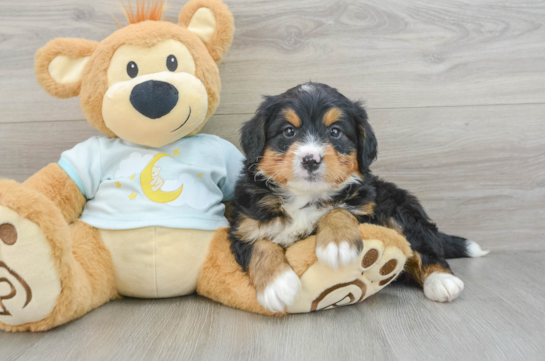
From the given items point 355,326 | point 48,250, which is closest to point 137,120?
point 48,250

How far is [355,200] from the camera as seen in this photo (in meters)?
1.65

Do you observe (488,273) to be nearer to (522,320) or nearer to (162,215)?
(522,320)

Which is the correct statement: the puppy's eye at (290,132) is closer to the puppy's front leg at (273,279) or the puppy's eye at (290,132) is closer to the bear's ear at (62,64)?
the puppy's front leg at (273,279)

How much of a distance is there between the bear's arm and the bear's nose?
17.8 inches

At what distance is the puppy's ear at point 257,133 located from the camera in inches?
63.9

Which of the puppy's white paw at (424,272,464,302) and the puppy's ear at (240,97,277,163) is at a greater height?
the puppy's ear at (240,97,277,163)

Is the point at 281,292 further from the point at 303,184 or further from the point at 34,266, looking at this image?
the point at 34,266

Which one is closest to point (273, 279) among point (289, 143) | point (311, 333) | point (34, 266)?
point (311, 333)

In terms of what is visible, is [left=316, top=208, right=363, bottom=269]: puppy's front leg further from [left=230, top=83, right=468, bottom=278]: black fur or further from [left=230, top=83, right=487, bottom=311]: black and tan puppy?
[left=230, top=83, right=468, bottom=278]: black fur

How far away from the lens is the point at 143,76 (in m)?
1.60

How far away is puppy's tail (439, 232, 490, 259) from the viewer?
2.13 meters

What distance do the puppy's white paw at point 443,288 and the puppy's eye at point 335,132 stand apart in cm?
73

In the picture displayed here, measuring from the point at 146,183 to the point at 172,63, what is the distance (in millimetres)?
514

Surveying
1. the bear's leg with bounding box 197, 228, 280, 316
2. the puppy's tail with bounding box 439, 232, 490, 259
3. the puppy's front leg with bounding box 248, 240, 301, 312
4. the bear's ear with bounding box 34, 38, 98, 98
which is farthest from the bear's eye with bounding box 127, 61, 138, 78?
the puppy's tail with bounding box 439, 232, 490, 259
